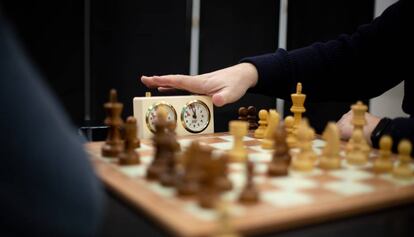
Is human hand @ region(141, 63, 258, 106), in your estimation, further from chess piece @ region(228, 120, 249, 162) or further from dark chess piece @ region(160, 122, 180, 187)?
dark chess piece @ region(160, 122, 180, 187)

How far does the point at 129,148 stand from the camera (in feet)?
4.00

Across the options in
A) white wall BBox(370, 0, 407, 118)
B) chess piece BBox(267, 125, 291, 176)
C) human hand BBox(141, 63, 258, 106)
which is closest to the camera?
chess piece BBox(267, 125, 291, 176)

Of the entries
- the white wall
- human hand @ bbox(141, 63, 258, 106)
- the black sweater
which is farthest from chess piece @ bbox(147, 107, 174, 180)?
the white wall

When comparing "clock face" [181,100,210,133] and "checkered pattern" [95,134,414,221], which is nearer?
"checkered pattern" [95,134,414,221]

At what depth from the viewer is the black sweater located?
70.1 inches

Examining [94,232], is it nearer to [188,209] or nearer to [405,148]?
[188,209]

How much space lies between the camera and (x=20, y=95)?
2.59ft

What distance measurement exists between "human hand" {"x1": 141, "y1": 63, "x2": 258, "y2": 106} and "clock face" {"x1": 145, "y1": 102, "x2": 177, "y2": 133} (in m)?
0.16

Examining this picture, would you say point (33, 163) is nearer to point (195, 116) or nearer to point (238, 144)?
point (238, 144)

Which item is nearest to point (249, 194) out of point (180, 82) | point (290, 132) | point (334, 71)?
point (290, 132)

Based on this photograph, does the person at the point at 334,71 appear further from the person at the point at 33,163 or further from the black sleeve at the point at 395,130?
the person at the point at 33,163

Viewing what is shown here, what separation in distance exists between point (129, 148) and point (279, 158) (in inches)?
15.2

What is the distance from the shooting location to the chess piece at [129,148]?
1.18 m

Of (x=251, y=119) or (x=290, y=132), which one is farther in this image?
(x=251, y=119)
